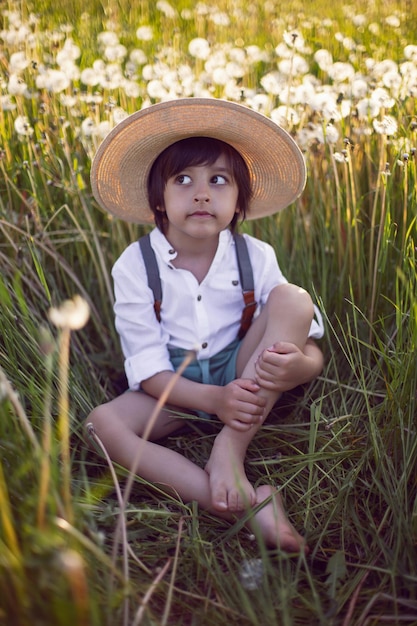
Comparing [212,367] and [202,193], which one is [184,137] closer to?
[202,193]

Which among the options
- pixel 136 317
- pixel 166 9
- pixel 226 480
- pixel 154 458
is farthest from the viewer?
pixel 166 9

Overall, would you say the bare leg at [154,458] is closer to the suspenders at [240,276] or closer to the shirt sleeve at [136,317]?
the shirt sleeve at [136,317]

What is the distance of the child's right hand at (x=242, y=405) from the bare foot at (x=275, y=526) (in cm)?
19

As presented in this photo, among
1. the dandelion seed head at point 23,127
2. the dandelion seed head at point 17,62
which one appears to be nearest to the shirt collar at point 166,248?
the dandelion seed head at point 23,127

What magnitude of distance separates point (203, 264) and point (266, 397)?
49cm

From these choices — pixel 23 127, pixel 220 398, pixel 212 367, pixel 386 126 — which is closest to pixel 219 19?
pixel 23 127

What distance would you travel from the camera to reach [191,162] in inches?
77.9

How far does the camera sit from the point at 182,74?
2.96m

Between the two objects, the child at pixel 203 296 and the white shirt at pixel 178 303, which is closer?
the child at pixel 203 296

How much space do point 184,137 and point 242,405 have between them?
31.6 inches

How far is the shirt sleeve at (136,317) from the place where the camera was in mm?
2107

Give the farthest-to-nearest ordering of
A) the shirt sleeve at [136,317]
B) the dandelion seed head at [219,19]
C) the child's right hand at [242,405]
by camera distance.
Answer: the dandelion seed head at [219,19]
the shirt sleeve at [136,317]
the child's right hand at [242,405]

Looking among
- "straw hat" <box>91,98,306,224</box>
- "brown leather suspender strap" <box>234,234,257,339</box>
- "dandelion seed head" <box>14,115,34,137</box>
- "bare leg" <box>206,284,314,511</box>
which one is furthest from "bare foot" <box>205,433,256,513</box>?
"dandelion seed head" <box>14,115,34,137</box>

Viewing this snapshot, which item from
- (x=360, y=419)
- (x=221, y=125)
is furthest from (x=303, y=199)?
(x=360, y=419)
